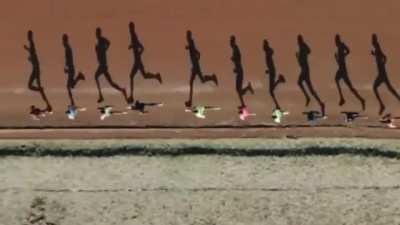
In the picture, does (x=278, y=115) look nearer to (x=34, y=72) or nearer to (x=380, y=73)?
(x=380, y=73)

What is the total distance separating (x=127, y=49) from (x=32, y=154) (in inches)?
9.4

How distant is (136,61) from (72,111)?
137 mm

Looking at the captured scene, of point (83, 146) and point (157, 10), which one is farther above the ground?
point (157, 10)

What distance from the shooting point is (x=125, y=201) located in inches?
50.0

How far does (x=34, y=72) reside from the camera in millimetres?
1354

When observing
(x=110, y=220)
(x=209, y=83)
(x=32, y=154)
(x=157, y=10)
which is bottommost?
(x=110, y=220)

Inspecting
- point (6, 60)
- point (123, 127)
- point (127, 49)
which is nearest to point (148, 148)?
point (123, 127)

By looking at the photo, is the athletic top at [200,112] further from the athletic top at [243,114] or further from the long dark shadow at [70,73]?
the long dark shadow at [70,73]

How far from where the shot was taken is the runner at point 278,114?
4.35 feet

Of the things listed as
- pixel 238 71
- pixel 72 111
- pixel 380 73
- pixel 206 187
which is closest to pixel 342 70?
pixel 380 73

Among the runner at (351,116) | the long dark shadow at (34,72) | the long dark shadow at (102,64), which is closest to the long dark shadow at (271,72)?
the runner at (351,116)

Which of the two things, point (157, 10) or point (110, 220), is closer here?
point (110, 220)

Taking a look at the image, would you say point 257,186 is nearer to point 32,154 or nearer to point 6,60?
point 32,154

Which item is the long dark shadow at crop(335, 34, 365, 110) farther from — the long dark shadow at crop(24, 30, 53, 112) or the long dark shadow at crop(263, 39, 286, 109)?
the long dark shadow at crop(24, 30, 53, 112)
